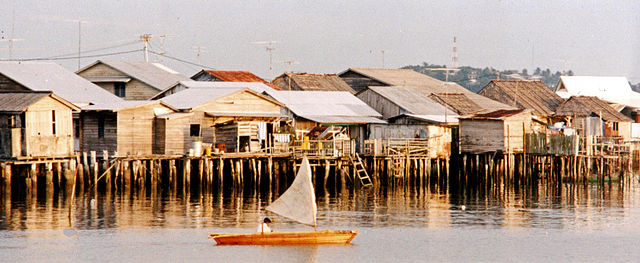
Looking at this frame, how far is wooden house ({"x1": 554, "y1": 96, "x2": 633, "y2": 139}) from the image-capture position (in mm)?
79938

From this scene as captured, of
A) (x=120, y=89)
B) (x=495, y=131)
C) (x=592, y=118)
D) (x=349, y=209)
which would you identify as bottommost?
A: (x=349, y=209)

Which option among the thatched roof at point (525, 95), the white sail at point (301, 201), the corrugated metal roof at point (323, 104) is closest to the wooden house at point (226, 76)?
the corrugated metal roof at point (323, 104)

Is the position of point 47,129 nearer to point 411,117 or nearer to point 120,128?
point 120,128

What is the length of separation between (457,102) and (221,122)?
21871 mm

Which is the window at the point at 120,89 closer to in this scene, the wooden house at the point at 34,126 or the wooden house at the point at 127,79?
the wooden house at the point at 127,79

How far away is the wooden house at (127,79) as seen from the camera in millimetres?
77669

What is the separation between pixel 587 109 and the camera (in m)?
82.9

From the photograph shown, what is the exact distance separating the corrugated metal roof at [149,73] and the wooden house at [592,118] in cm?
3040

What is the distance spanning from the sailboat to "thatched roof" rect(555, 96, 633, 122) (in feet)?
154

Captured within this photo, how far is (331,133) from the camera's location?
67.1m

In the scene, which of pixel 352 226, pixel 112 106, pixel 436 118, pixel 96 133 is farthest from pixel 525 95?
pixel 352 226

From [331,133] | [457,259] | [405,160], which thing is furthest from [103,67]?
[457,259]

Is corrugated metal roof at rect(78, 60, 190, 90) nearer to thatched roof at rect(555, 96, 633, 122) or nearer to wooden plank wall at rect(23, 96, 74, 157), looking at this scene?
wooden plank wall at rect(23, 96, 74, 157)

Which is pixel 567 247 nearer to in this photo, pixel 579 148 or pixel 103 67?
pixel 579 148
